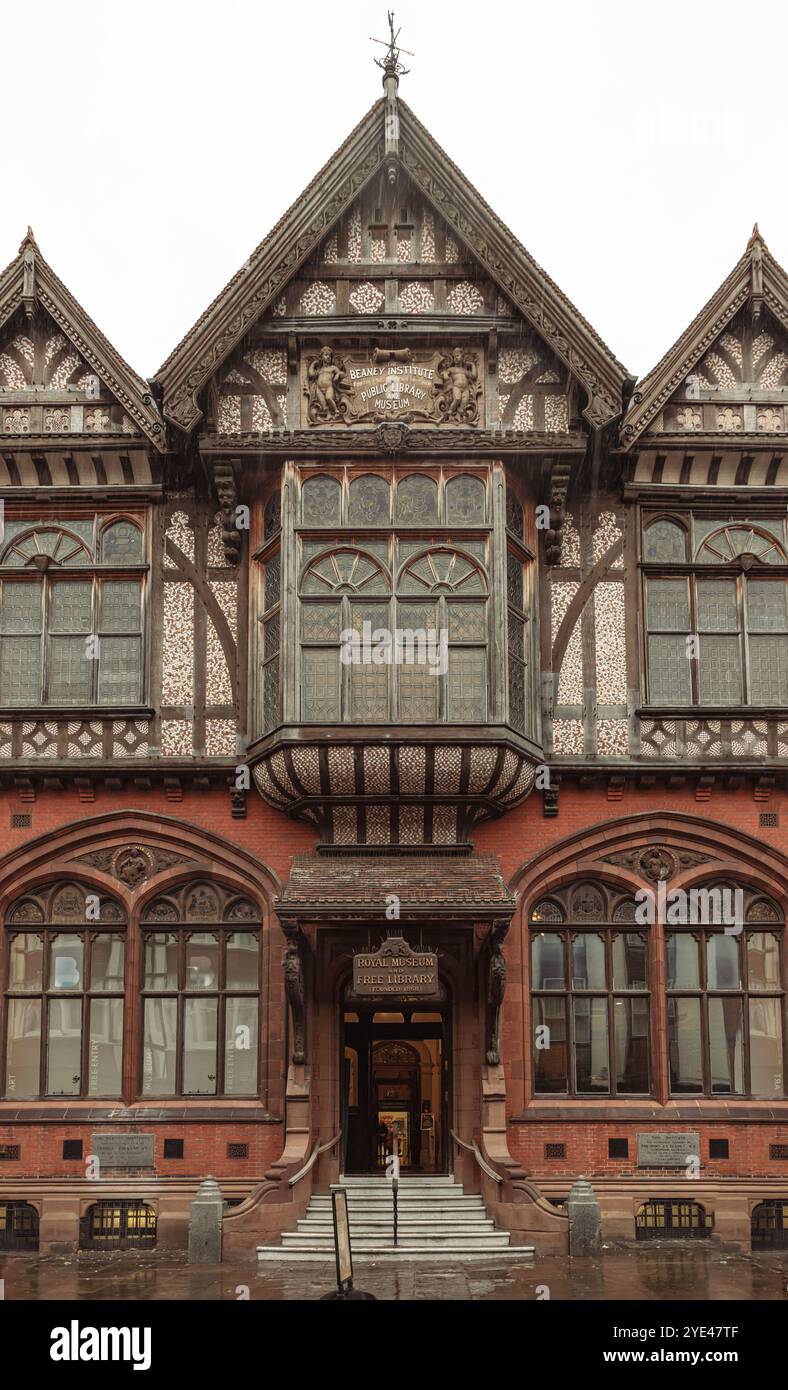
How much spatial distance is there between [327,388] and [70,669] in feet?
18.5

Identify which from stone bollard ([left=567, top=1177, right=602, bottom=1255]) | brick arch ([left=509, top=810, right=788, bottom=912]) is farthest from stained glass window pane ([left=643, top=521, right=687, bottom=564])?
stone bollard ([left=567, top=1177, right=602, bottom=1255])

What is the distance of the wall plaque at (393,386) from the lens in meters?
23.0

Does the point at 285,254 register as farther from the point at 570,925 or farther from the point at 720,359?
the point at 570,925

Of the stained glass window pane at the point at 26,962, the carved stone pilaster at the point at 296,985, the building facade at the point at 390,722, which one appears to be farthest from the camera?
the stained glass window pane at the point at 26,962

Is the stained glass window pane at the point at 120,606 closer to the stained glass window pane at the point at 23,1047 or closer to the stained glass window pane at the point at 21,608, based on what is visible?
the stained glass window pane at the point at 21,608

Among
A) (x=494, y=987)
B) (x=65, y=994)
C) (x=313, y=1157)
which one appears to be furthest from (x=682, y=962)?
(x=65, y=994)

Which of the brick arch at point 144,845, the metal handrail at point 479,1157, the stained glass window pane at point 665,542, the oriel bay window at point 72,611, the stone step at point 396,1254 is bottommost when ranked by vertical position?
the stone step at point 396,1254

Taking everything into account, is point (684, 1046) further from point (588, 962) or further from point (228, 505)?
point (228, 505)

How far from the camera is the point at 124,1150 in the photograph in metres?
22.0

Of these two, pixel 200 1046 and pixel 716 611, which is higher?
pixel 716 611

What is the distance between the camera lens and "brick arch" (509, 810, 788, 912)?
75.1 ft

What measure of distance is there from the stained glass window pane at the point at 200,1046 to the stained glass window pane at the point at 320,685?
179 inches

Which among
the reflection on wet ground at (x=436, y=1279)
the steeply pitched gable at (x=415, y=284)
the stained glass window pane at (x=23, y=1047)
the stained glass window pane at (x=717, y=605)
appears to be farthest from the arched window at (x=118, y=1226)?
the stained glass window pane at (x=717, y=605)

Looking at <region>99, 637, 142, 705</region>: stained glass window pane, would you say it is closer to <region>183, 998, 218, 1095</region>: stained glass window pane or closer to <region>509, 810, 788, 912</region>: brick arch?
<region>183, 998, 218, 1095</region>: stained glass window pane
